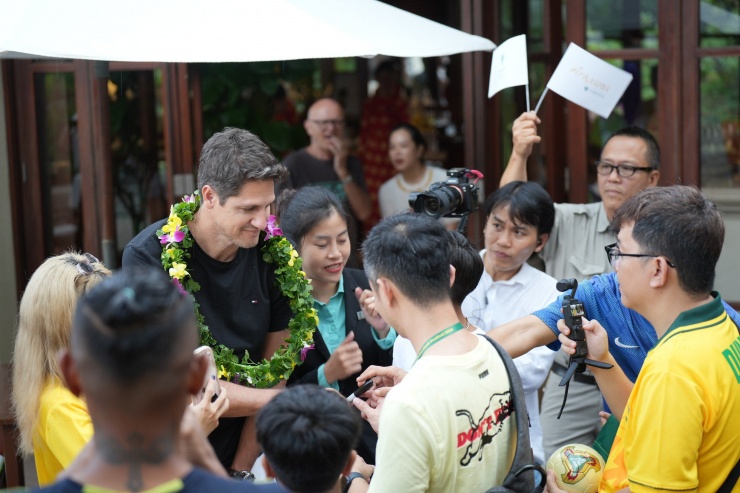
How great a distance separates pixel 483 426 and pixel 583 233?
2.35 meters

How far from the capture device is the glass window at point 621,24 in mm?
5066

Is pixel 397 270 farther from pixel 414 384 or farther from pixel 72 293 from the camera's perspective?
pixel 72 293

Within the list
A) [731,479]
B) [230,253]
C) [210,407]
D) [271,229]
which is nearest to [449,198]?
[271,229]

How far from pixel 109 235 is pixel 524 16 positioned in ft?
9.55

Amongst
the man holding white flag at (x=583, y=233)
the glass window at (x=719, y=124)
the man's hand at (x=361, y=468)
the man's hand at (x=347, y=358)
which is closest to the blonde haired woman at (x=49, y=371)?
the man's hand at (x=361, y=468)

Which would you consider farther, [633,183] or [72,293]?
[633,183]

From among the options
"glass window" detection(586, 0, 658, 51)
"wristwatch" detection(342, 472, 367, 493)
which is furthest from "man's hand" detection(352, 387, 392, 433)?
"glass window" detection(586, 0, 658, 51)

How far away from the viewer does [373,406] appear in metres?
2.92

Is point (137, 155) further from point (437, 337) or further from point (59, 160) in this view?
point (437, 337)

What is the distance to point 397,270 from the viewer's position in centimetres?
229

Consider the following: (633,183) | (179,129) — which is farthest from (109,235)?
(633,183)

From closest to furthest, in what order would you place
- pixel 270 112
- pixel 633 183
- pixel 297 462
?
1. pixel 297 462
2. pixel 633 183
3. pixel 270 112

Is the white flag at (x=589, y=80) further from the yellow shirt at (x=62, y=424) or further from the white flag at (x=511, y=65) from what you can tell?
the yellow shirt at (x=62, y=424)

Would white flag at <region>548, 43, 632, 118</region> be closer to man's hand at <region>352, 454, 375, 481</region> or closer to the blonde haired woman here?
man's hand at <region>352, 454, 375, 481</region>
